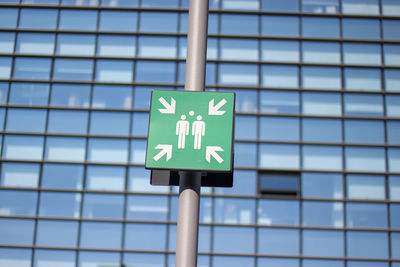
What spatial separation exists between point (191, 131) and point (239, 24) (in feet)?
47.2

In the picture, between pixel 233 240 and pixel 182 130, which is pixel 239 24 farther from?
pixel 182 130

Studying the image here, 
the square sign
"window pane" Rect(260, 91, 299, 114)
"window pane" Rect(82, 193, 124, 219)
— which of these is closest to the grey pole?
the square sign

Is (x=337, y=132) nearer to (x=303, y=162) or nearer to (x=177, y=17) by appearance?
(x=303, y=162)

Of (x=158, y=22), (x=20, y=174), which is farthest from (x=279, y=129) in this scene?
(x=20, y=174)

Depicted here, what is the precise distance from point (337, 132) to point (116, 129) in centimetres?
676

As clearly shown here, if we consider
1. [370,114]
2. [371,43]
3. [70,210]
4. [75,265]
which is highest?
[371,43]

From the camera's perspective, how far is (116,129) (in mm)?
17641

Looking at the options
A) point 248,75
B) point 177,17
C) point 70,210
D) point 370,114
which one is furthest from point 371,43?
point 70,210

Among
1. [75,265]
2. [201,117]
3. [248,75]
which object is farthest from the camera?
[248,75]

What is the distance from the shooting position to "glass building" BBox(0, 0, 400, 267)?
1667cm

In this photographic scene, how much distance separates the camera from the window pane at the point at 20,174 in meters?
17.2

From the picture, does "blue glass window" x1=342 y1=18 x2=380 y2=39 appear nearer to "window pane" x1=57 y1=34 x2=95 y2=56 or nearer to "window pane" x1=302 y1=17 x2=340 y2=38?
"window pane" x1=302 y1=17 x2=340 y2=38

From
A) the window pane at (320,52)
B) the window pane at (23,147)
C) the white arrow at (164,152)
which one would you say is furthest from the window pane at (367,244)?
the white arrow at (164,152)

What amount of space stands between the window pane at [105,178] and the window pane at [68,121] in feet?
4.28
